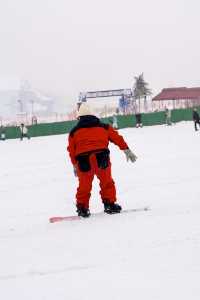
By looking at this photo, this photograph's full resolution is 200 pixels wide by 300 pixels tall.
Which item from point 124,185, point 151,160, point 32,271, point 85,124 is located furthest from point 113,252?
point 151,160

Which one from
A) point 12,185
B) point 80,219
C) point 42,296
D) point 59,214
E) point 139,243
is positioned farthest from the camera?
point 12,185

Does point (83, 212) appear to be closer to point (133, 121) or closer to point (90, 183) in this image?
point (90, 183)

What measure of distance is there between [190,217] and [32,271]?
6.93 feet

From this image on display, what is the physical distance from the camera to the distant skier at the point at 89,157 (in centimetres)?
616

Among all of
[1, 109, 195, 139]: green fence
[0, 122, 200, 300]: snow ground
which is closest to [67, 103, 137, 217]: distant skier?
[0, 122, 200, 300]: snow ground

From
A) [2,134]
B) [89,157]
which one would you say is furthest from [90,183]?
[2,134]

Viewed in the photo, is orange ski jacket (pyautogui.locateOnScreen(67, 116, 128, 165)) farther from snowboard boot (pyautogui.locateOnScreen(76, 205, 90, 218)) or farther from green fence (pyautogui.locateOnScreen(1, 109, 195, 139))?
green fence (pyautogui.locateOnScreen(1, 109, 195, 139))

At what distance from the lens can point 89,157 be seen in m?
6.18

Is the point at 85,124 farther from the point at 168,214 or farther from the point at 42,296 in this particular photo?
the point at 42,296

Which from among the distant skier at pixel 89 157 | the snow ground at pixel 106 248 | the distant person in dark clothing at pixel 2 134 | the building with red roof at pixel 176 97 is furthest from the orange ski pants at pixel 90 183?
the building with red roof at pixel 176 97

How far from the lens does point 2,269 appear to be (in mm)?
4223

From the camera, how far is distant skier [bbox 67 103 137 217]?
6164 millimetres

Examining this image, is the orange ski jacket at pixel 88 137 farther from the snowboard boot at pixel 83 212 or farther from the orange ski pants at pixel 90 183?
the snowboard boot at pixel 83 212

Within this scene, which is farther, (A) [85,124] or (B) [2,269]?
(A) [85,124]
